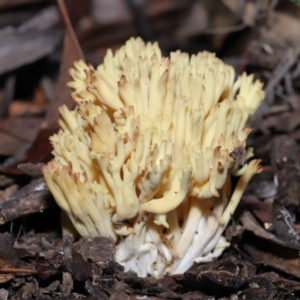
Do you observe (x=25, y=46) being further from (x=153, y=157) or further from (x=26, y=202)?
(x=153, y=157)

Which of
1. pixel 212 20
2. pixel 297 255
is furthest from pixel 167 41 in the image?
pixel 297 255

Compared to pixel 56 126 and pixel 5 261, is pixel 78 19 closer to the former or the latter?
pixel 56 126

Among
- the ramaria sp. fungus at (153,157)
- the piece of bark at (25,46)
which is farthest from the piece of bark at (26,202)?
the piece of bark at (25,46)

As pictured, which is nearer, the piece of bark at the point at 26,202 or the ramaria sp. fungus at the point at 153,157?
the ramaria sp. fungus at the point at 153,157

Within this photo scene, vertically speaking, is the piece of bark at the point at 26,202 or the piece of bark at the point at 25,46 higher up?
the piece of bark at the point at 25,46

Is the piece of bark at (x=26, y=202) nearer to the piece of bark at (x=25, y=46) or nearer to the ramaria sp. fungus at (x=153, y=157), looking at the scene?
the ramaria sp. fungus at (x=153, y=157)

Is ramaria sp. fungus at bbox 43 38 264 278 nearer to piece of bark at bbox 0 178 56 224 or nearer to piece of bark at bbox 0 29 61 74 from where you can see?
piece of bark at bbox 0 178 56 224
